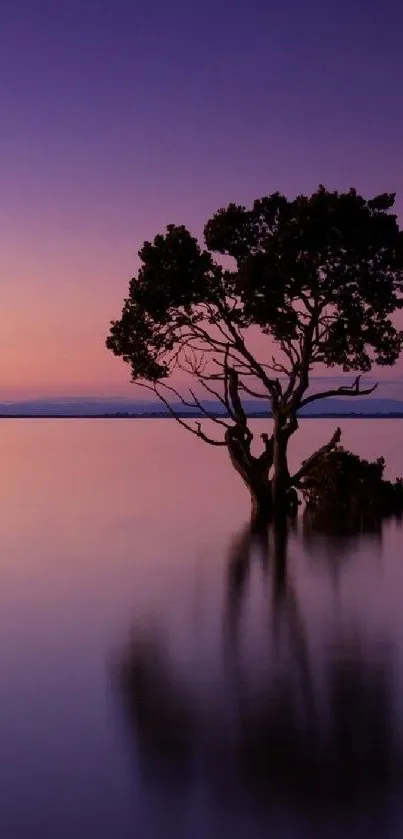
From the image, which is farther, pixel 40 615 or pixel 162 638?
pixel 40 615

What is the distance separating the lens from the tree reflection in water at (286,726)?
27.6 feet

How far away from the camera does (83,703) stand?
11.3 metres

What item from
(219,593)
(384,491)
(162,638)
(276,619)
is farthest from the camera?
(384,491)

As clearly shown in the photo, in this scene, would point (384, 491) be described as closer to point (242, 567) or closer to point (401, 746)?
point (242, 567)

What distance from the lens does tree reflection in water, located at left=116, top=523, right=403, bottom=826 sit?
8398mm

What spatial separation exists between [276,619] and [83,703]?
6395mm

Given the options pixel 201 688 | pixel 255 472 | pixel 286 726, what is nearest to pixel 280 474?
pixel 255 472

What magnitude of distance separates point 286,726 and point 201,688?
200 cm

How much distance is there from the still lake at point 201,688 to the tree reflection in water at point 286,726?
0.03 metres

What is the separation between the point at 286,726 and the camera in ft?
33.6

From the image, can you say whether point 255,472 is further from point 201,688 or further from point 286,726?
point 286,726

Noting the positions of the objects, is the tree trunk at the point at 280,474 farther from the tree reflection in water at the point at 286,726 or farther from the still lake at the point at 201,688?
the tree reflection in water at the point at 286,726

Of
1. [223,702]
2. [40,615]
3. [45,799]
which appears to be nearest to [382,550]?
[40,615]

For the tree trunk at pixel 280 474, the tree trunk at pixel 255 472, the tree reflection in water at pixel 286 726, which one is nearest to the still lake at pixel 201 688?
the tree reflection in water at pixel 286 726
